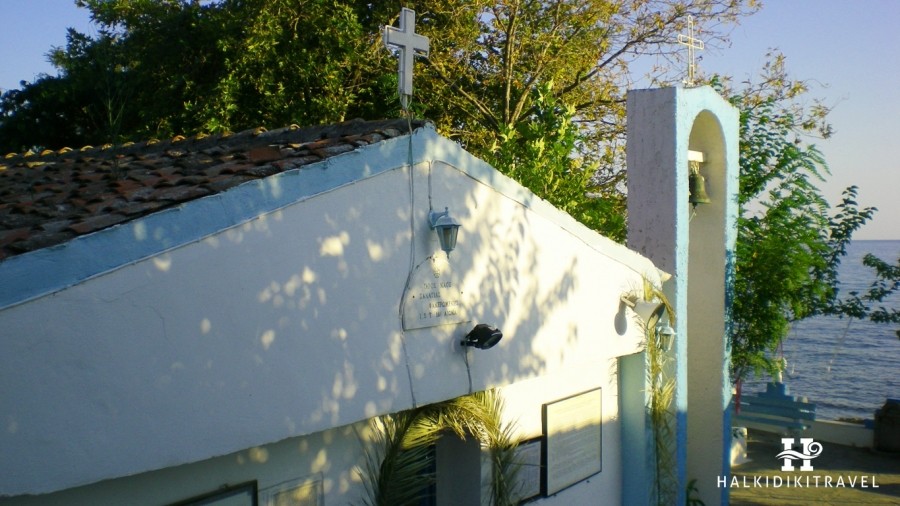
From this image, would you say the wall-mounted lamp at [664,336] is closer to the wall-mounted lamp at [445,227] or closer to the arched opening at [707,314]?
the arched opening at [707,314]

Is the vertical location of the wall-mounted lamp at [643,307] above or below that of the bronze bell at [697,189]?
below

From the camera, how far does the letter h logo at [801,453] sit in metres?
13.5

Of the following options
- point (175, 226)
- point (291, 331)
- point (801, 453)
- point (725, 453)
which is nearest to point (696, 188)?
point (725, 453)

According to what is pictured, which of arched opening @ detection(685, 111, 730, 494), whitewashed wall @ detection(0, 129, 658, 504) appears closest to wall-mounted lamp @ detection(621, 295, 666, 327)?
whitewashed wall @ detection(0, 129, 658, 504)

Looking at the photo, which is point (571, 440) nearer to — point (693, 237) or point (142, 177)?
point (693, 237)

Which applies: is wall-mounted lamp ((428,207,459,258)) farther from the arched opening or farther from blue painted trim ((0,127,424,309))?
the arched opening

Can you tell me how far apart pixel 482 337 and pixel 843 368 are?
50261mm

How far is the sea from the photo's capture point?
3722 centimetres

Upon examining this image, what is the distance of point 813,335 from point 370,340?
223 feet

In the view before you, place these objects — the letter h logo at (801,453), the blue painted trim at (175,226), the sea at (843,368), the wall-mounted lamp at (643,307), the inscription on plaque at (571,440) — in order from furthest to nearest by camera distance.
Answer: the sea at (843,368) < the letter h logo at (801,453) < the wall-mounted lamp at (643,307) < the inscription on plaque at (571,440) < the blue painted trim at (175,226)

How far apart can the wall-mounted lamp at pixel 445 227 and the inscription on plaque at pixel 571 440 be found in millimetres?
2225

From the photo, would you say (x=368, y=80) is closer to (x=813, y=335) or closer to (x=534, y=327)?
(x=534, y=327)

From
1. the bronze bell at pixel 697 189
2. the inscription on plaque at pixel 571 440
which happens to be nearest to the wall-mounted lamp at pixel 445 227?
the inscription on plaque at pixel 571 440

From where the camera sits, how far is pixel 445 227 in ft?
18.4
